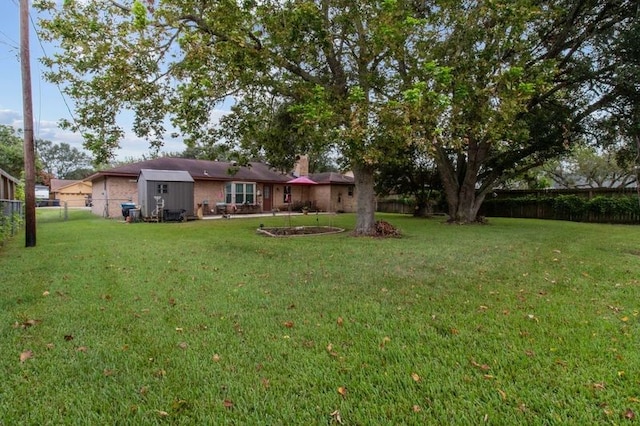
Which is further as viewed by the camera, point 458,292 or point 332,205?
point 332,205

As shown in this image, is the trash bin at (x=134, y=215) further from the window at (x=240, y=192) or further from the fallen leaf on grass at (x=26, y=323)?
the fallen leaf on grass at (x=26, y=323)

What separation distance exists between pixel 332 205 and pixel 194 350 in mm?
22552

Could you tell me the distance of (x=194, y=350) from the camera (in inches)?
119

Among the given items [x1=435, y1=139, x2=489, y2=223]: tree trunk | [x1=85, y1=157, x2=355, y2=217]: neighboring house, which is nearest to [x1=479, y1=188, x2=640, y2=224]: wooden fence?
[x1=435, y1=139, x2=489, y2=223]: tree trunk

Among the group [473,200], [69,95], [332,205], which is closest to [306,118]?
[69,95]

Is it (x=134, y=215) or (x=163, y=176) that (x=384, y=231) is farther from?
(x=134, y=215)

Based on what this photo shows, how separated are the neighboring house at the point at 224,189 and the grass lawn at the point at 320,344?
12.3m

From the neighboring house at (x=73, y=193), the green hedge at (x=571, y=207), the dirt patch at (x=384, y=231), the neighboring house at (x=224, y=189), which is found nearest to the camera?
the dirt patch at (x=384, y=231)

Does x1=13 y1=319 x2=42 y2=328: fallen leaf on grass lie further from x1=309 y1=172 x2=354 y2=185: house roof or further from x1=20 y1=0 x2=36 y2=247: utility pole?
x1=309 y1=172 x2=354 y2=185: house roof

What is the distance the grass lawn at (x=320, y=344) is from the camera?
224cm

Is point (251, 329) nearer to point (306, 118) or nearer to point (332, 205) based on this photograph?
point (306, 118)

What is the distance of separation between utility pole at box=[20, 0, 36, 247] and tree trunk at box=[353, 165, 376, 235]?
8347 mm

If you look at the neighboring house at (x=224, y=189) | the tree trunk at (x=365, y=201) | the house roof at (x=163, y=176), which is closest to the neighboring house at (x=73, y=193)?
the neighboring house at (x=224, y=189)

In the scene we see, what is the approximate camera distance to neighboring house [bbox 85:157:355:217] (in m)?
19.2
